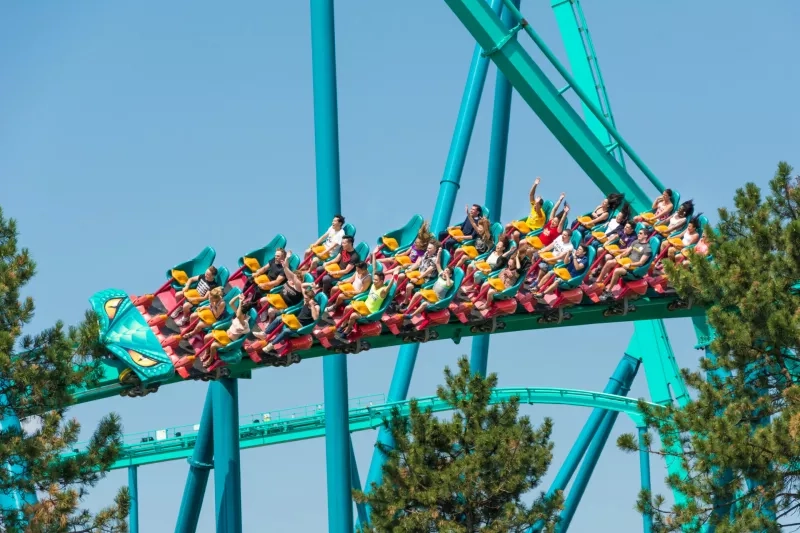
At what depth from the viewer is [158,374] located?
942cm

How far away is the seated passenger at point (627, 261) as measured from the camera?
983 centimetres

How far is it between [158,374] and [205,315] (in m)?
0.48

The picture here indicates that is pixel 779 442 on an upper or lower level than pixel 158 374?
lower

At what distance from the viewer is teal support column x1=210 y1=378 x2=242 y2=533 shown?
1001 cm

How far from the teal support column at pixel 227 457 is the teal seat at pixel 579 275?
2.32m

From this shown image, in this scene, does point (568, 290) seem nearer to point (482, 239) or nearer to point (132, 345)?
point (482, 239)

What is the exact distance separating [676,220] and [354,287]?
2227mm

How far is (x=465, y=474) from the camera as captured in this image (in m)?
9.00

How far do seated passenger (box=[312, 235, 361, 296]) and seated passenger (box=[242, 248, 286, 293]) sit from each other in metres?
0.24

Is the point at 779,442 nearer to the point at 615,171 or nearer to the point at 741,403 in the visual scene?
the point at 741,403

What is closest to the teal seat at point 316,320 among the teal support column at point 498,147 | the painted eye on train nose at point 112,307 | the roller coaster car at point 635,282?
the painted eye on train nose at point 112,307

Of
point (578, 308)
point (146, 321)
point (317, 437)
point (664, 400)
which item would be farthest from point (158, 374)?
point (317, 437)

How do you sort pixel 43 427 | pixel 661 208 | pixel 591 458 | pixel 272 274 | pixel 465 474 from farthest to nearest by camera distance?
pixel 591 458 → pixel 661 208 → pixel 272 274 → pixel 465 474 → pixel 43 427

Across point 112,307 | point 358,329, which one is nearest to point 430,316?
point 358,329
